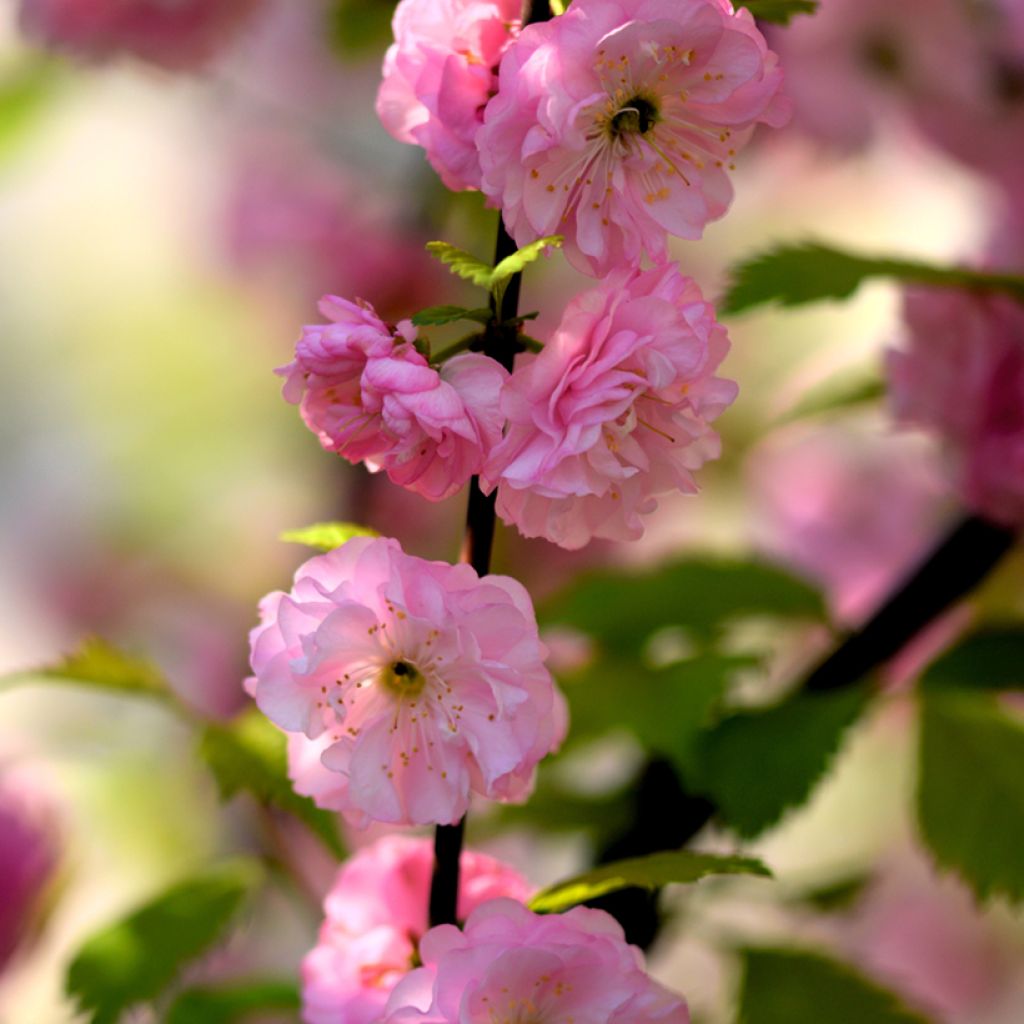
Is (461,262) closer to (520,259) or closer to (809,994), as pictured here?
(520,259)

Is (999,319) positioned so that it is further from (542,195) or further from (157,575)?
(157,575)

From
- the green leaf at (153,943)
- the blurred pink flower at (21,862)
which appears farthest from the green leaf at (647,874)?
the blurred pink flower at (21,862)

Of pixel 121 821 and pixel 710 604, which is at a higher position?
pixel 710 604

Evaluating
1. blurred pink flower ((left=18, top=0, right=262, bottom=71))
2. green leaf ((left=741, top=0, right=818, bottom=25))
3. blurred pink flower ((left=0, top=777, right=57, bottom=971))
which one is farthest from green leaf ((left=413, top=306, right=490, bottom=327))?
blurred pink flower ((left=18, top=0, right=262, bottom=71))

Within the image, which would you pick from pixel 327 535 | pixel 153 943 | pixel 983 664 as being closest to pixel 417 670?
pixel 327 535

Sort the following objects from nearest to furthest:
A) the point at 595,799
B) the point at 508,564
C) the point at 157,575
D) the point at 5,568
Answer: the point at 595,799 < the point at 508,564 < the point at 157,575 < the point at 5,568

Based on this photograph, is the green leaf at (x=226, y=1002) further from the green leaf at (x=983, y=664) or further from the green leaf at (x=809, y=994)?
the green leaf at (x=983, y=664)

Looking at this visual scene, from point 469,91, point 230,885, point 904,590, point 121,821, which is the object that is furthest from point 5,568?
point 469,91
